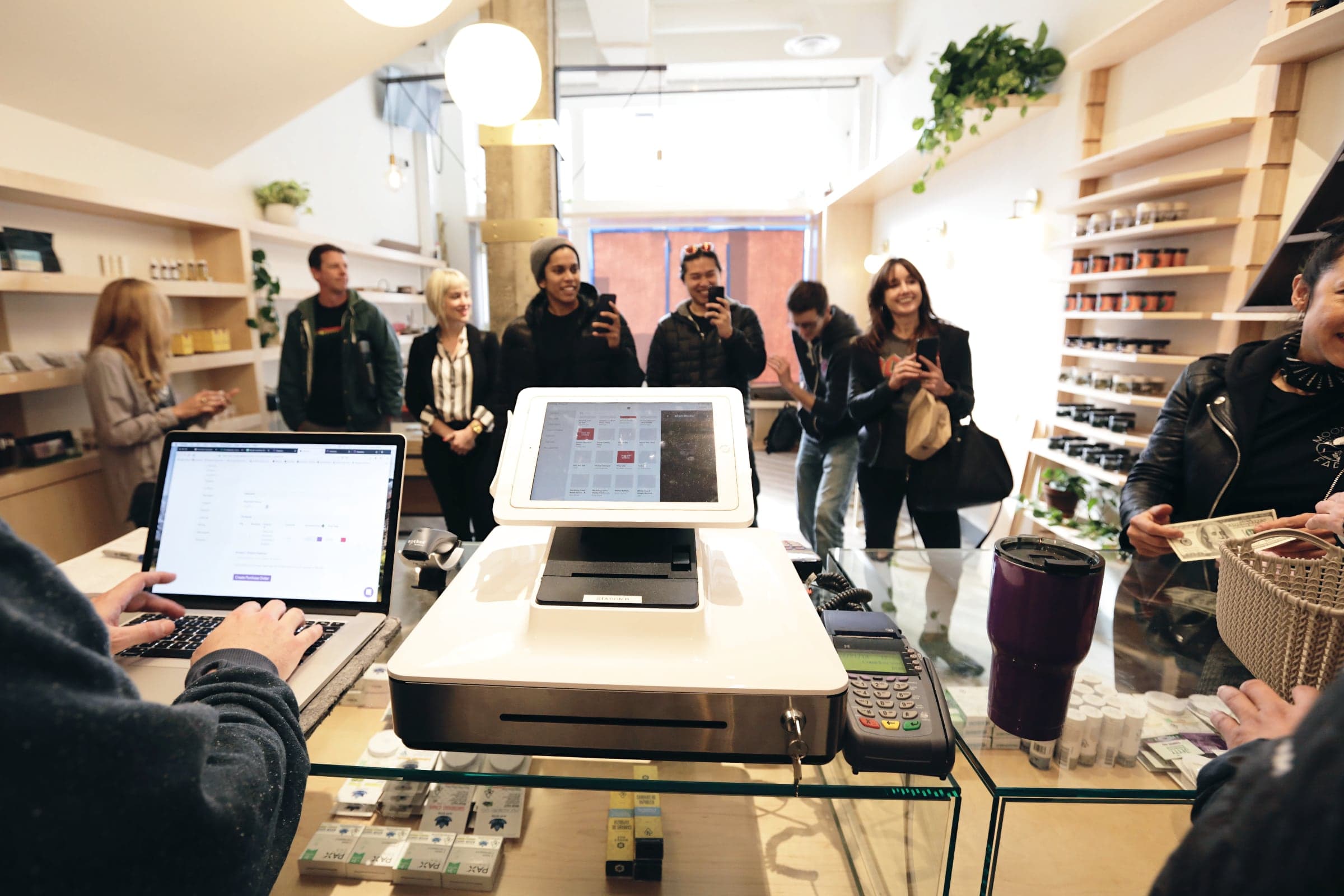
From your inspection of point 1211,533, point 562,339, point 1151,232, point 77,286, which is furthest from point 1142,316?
point 77,286

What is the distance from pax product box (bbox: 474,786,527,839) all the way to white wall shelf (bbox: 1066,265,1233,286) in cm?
270

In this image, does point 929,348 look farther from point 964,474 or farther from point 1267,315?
point 1267,315

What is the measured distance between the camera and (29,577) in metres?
0.43

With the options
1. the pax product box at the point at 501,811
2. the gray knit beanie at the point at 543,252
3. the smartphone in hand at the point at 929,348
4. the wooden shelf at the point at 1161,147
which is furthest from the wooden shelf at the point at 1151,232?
the pax product box at the point at 501,811

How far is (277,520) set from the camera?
1099 mm

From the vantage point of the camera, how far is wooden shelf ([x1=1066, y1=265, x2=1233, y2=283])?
7.69 ft

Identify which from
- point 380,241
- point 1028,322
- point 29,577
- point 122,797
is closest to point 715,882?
point 122,797

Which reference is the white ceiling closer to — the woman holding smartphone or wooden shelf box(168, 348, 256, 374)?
wooden shelf box(168, 348, 256, 374)

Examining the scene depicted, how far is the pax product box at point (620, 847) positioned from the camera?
953 mm

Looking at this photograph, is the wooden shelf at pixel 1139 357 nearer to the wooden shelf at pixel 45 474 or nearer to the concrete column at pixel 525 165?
the concrete column at pixel 525 165

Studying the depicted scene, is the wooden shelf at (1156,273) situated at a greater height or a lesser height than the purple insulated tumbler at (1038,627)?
greater

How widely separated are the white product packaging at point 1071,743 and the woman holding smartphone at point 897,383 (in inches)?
62.3

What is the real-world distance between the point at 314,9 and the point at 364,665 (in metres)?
3.04

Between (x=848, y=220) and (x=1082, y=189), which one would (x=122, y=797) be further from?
(x=848, y=220)
